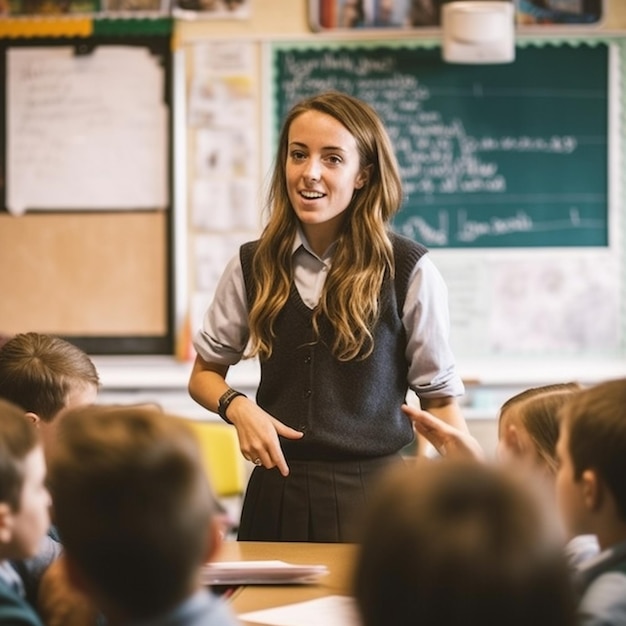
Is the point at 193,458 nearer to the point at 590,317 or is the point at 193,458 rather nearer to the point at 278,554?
the point at 278,554

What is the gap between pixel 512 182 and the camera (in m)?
4.66

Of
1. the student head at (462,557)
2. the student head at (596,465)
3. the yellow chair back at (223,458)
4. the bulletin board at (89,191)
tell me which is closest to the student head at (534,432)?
the student head at (596,465)

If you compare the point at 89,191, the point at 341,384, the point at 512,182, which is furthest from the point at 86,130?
the point at 341,384

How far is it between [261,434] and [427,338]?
419 millimetres

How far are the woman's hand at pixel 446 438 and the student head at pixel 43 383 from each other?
648 millimetres

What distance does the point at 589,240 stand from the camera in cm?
464

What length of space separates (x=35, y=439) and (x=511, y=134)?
11.4 feet

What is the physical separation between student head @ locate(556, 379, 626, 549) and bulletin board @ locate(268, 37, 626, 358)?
3.12 meters

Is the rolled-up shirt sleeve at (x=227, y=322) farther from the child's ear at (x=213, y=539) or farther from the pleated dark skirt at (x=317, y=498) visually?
the child's ear at (x=213, y=539)

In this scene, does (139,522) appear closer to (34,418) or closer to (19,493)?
(19,493)

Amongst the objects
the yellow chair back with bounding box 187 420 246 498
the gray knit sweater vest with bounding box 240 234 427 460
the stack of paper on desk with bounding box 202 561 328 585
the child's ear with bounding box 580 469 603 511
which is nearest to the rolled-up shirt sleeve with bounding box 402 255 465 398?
the gray knit sweater vest with bounding box 240 234 427 460

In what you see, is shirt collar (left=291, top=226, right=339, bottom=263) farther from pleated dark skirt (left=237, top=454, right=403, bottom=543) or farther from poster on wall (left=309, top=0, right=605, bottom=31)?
poster on wall (left=309, top=0, right=605, bottom=31)

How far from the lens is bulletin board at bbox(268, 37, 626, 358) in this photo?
4.62 meters

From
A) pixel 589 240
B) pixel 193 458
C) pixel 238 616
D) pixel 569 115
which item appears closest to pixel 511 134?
pixel 569 115
